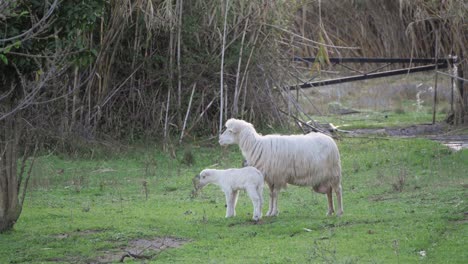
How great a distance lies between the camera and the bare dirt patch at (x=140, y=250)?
9656 mm

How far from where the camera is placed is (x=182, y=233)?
10.9 meters

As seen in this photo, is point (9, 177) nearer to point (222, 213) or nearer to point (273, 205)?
point (222, 213)

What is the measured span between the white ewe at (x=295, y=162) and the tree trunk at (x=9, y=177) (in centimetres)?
315

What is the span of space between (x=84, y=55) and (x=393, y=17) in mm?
20436

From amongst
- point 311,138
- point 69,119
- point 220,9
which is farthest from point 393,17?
point 311,138

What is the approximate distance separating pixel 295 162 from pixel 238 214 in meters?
1.07

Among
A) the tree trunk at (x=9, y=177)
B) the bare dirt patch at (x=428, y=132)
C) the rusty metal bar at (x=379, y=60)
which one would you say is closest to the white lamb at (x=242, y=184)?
the tree trunk at (x=9, y=177)

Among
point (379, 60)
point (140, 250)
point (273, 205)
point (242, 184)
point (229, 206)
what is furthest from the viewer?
point (379, 60)

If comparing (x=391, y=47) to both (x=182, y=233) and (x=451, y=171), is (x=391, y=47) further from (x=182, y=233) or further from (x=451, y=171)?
(x=182, y=233)

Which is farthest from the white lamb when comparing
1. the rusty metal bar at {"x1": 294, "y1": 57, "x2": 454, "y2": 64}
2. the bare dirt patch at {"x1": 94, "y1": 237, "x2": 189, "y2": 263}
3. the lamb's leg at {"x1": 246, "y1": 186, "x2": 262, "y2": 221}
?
the rusty metal bar at {"x1": 294, "y1": 57, "x2": 454, "y2": 64}

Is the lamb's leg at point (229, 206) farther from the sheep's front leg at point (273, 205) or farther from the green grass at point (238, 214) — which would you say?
the sheep's front leg at point (273, 205)

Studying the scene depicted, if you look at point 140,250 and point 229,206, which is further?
point 229,206

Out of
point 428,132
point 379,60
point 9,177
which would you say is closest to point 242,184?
point 9,177

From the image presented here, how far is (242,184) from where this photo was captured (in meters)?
11.5
